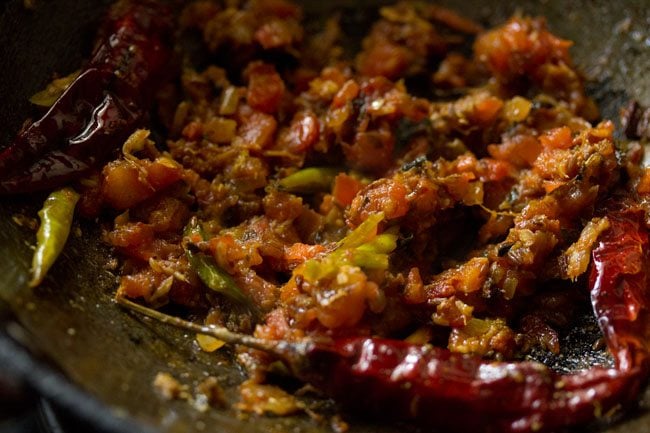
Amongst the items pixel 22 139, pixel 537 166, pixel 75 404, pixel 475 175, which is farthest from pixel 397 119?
pixel 75 404

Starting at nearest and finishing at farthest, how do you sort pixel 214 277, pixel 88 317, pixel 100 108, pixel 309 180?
pixel 88 317, pixel 214 277, pixel 100 108, pixel 309 180

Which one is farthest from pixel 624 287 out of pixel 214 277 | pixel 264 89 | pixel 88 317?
pixel 88 317

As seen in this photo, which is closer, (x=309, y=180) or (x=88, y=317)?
(x=88, y=317)

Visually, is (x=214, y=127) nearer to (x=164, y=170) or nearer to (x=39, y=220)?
(x=164, y=170)

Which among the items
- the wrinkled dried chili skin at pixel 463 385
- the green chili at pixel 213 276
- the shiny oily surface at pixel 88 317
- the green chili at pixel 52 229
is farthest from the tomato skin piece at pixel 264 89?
the wrinkled dried chili skin at pixel 463 385

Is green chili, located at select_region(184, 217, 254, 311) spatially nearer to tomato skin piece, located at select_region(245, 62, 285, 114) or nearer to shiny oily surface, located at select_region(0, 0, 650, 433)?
shiny oily surface, located at select_region(0, 0, 650, 433)

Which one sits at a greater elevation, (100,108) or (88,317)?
(100,108)

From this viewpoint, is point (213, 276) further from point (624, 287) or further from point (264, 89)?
point (624, 287)
